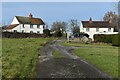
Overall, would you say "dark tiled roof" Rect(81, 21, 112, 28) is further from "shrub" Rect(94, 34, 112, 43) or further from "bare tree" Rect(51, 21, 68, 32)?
"shrub" Rect(94, 34, 112, 43)

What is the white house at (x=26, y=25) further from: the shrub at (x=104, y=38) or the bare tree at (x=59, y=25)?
the shrub at (x=104, y=38)

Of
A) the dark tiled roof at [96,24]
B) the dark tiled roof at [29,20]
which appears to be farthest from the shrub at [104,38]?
the dark tiled roof at [96,24]

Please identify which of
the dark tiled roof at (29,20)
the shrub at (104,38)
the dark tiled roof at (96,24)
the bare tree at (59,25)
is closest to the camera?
the shrub at (104,38)

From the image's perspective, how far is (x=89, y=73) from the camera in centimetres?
1294

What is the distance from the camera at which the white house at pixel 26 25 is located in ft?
326

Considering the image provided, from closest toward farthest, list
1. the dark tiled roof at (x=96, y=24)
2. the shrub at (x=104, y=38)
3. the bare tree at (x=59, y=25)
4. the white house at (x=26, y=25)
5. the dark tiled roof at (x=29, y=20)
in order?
the shrub at (x=104, y=38) → the white house at (x=26, y=25) → the dark tiled roof at (x=29, y=20) → the dark tiled roof at (x=96, y=24) → the bare tree at (x=59, y=25)

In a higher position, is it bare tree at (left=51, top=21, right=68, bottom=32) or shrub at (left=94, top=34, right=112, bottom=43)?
bare tree at (left=51, top=21, right=68, bottom=32)

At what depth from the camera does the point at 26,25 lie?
101m

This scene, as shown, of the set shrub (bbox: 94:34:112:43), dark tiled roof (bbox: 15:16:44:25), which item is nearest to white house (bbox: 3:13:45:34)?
dark tiled roof (bbox: 15:16:44:25)

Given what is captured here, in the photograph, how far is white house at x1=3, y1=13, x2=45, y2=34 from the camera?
326 ft

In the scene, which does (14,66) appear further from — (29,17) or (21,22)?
(29,17)

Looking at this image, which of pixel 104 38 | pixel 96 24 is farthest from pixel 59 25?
pixel 104 38

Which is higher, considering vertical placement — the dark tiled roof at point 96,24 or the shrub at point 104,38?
the dark tiled roof at point 96,24

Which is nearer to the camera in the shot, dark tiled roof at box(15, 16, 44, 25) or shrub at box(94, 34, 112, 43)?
shrub at box(94, 34, 112, 43)
